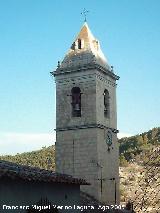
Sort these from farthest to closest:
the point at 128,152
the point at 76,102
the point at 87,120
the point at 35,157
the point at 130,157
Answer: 1. the point at 35,157
2. the point at 128,152
3. the point at 130,157
4. the point at 76,102
5. the point at 87,120

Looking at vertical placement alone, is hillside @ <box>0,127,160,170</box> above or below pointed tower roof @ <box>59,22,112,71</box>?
below

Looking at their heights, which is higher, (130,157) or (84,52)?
(84,52)

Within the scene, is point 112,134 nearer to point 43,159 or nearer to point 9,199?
point 9,199

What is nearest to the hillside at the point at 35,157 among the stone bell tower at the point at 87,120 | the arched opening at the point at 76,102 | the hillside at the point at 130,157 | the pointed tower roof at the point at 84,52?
the hillside at the point at 130,157

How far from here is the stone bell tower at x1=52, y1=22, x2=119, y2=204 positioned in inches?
1006

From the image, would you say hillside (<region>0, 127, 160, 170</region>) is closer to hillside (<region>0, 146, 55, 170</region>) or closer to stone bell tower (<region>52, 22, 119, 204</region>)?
hillside (<region>0, 146, 55, 170</region>)

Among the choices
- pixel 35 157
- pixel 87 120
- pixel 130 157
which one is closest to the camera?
pixel 87 120

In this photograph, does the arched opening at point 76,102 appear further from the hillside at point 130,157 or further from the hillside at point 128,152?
the hillside at point 128,152

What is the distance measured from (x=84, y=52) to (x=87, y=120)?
12.9 ft

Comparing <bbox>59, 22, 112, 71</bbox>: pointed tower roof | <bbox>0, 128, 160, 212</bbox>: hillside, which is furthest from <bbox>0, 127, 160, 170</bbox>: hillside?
<bbox>59, 22, 112, 71</bbox>: pointed tower roof

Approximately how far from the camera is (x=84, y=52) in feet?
88.2

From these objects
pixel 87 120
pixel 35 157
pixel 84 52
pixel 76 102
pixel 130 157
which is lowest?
pixel 130 157

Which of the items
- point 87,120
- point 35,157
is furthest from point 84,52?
point 35,157

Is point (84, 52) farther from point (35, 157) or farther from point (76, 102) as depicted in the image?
point (35, 157)
